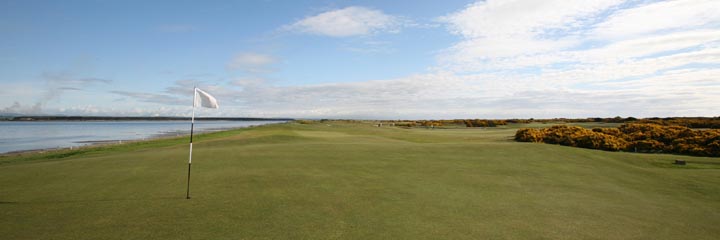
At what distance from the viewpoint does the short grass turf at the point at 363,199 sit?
590 cm

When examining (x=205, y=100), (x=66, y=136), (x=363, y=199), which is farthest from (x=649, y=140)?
(x=66, y=136)

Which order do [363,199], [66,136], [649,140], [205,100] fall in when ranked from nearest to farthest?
[363,199]
[205,100]
[649,140]
[66,136]

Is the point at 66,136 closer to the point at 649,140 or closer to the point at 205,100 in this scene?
the point at 205,100

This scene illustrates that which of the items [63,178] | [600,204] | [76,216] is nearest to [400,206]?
[600,204]

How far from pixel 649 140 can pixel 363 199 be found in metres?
20.4

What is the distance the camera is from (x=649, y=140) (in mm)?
20328

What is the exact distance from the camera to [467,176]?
10.7m

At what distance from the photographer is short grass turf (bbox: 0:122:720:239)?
590 centimetres

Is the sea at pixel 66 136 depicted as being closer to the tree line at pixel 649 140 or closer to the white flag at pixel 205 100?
the white flag at pixel 205 100

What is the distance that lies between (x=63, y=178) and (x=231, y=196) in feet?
19.6

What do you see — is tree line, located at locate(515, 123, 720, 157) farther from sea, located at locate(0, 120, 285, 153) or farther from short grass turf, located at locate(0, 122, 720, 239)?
sea, located at locate(0, 120, 285, 153)

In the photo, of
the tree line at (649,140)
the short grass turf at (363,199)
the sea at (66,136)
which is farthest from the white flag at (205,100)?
the sea at (66,136)

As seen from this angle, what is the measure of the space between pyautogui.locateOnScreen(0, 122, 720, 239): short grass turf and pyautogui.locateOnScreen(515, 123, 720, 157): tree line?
4798 mm

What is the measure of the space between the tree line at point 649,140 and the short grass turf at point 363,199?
15.7ft
